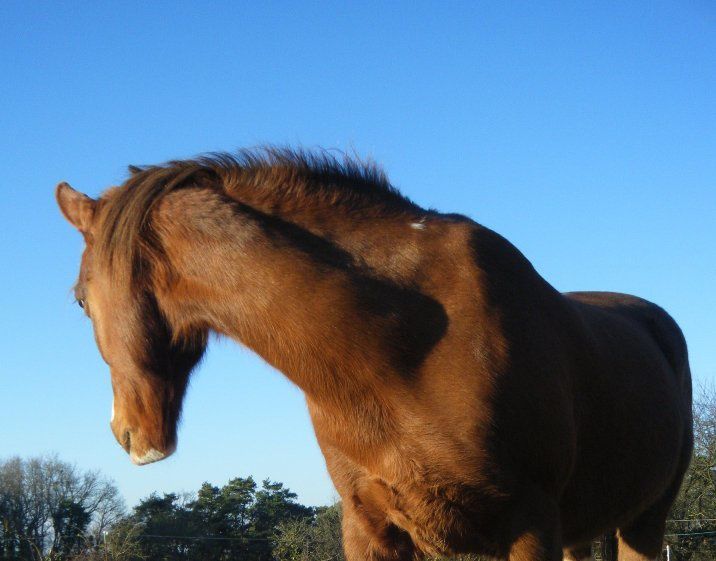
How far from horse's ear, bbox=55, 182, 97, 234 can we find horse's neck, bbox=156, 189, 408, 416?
19.3 inches

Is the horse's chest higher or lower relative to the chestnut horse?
lower

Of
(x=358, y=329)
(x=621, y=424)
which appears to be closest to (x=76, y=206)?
(x=358, y=329)

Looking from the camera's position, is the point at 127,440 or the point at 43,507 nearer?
the point at 127,440

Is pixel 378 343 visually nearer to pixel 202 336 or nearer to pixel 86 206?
pixel 202 336

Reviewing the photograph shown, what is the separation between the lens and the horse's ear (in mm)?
4137

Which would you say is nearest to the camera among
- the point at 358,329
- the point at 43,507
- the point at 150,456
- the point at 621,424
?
the point at 358,329

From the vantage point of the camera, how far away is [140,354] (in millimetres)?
3812

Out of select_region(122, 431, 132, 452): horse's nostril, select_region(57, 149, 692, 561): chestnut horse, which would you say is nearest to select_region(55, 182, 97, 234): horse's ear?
select_region(57, 149, 692, 561): chestnut horse

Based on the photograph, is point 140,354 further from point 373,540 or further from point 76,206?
point 373,540

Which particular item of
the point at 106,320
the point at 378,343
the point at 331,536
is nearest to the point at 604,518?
the point at 378,343

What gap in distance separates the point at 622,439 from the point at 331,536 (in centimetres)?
2291

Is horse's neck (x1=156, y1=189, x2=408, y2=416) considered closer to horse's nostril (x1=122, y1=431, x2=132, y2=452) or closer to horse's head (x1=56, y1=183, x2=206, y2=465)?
horse's head (x1=56, y1=183, x2=206, y2=465)

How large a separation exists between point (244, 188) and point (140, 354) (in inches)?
38.3

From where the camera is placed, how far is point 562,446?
4.02m
